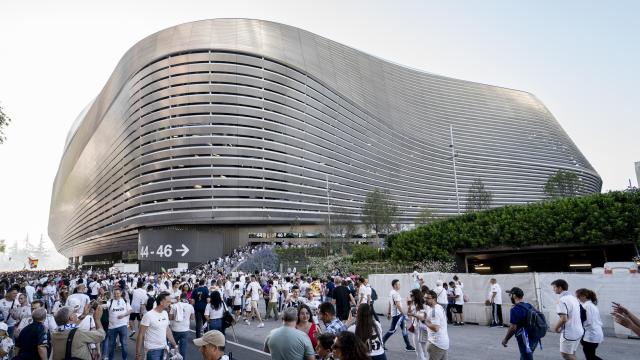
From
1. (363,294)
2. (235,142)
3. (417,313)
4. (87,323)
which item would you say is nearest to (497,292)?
(363,294)

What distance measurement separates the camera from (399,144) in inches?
3910

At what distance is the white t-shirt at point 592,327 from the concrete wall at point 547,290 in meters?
7.15

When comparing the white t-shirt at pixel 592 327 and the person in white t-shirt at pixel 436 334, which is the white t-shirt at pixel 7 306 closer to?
the person in white t-shirt at pixel 436 334

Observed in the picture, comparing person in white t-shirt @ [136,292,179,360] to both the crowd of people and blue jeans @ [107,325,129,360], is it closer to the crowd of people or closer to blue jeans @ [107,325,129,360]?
the crowd of people

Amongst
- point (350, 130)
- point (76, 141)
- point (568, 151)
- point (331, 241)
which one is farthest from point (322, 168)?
point (568, 151)

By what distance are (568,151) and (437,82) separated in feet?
197

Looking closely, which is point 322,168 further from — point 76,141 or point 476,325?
point 76,141

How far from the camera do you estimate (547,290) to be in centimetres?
1461

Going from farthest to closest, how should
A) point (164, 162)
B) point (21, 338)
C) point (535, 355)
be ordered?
point (164, 162) → point (535, 355) → point (21, 338)

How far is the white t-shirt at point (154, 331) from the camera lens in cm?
691

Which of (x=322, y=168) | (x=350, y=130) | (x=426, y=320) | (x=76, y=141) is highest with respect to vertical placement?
(x=76, y=141)

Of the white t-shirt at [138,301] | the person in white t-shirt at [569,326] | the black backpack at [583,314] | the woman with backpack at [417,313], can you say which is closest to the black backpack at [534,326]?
the person in white t-shirt at [569,326]

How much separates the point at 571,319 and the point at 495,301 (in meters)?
8.83

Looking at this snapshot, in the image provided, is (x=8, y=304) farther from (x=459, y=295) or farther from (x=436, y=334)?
(x=459, y=295)
